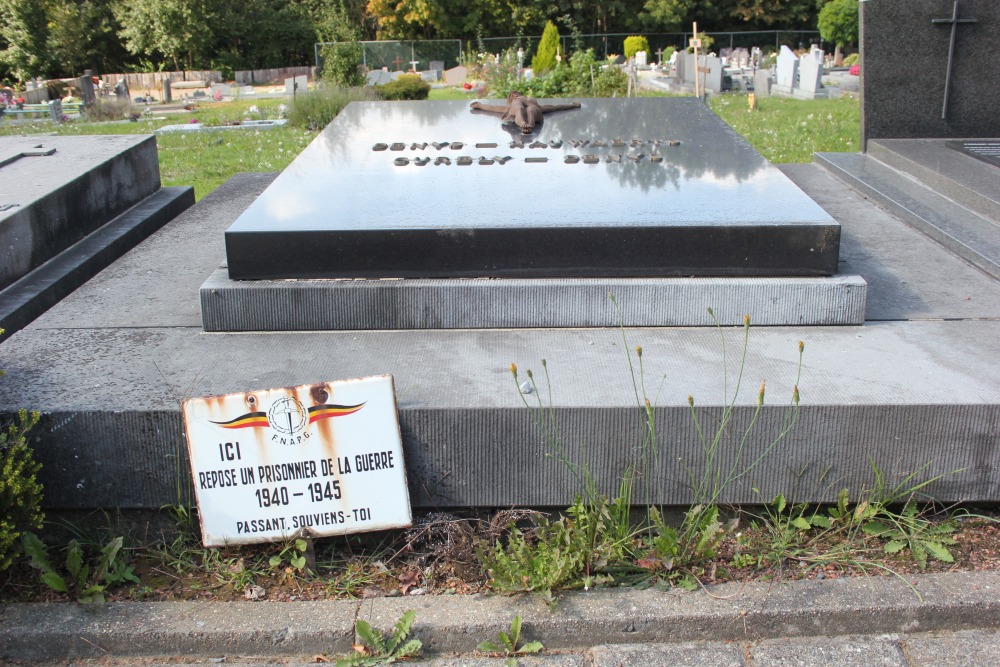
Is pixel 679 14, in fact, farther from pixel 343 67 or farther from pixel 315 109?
pixel 315 109

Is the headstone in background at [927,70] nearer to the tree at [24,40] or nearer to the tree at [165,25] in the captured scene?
the tree at [165,25]

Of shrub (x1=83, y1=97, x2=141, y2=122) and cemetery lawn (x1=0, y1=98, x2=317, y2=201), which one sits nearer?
cemetery lawn (x1=0, y1=98, x2=317, y2=201)

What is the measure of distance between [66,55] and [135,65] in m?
2.62

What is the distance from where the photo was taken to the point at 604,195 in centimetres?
385

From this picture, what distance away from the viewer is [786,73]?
63.9 feet

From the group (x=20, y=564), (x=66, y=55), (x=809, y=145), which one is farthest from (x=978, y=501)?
(x=66, y=55)

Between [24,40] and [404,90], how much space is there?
2161 cm

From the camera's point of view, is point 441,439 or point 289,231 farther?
point 289,231

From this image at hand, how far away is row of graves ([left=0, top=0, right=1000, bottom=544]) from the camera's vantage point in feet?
8.67

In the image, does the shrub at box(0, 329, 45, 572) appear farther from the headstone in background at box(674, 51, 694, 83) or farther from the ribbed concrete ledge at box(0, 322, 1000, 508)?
the headstone in background at box(674, 51, 694, 83)

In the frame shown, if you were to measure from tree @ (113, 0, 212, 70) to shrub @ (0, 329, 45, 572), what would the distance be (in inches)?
1334

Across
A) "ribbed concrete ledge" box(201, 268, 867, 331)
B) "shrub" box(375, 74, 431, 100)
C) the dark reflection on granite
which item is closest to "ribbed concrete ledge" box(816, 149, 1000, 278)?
the dark reflection on granite

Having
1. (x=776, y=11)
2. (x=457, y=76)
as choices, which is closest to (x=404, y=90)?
(x=457, y=76)

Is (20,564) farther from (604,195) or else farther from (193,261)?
(604,195)
